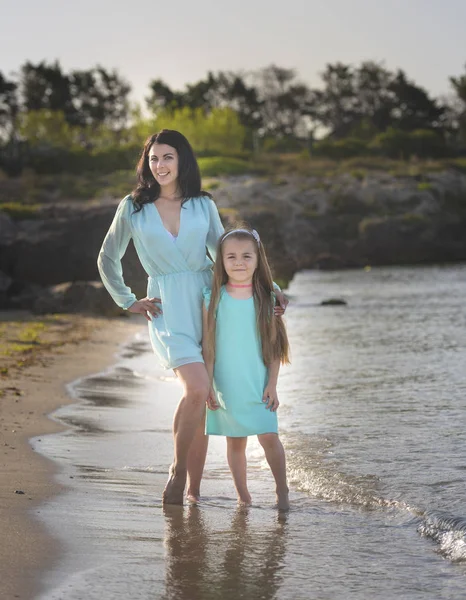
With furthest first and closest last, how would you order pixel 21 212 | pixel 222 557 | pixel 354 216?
pixel 354 216
pixel 21 212
pixel 222 557

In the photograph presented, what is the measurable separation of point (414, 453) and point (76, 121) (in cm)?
8757

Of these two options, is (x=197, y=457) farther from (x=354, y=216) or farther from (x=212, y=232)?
(x=354, y=216)

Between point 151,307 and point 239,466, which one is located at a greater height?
point 151,307

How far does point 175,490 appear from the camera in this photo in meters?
5.07

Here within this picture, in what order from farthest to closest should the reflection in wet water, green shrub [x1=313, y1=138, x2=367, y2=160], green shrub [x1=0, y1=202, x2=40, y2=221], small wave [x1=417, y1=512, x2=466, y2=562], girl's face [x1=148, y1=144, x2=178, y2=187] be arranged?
green shrub [x1=313, y1=138, x2=367, y2=160] → green shrub [x1=0, y1=202, x2=40, y2=221] → girl's face [x1=148, y1=144, x2=178, y2=187] → small wave [x1=417, y1=512, x2=466, y2=562] → the reflection in wet water

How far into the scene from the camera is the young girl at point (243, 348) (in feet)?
16.5

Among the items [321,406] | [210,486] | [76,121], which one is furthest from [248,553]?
[76,121]

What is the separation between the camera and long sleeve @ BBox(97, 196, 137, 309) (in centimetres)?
535

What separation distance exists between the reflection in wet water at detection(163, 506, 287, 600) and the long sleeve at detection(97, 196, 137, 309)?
1177mm

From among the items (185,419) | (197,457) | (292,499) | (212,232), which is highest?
(212,232)

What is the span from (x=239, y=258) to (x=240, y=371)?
550 millimetres

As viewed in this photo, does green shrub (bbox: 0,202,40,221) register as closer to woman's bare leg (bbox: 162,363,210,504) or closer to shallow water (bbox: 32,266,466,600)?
shallow water (bbox: 32,266,466,600)

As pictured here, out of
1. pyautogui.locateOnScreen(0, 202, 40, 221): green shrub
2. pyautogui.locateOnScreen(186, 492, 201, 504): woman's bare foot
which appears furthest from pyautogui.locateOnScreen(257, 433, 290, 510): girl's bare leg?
pyautogui.locateOnScreen(0, 202, 40, 221): green shrub

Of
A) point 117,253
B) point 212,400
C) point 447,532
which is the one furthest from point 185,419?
point 447,532
